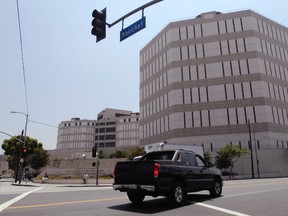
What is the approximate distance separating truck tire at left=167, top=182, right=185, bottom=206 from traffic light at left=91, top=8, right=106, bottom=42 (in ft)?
21.1

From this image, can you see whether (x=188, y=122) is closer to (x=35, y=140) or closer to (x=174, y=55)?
(x=174, y=55)

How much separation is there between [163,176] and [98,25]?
21.2 feet

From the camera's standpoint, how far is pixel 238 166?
54.3 meters

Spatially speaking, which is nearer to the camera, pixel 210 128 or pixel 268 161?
pixel 268 161

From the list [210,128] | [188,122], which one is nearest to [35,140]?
[188,122]

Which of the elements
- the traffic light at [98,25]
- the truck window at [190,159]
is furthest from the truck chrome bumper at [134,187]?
the traffic light at [98,25]

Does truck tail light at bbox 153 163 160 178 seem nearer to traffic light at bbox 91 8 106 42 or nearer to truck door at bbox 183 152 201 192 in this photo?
truck door at bbox 183 152 201 192

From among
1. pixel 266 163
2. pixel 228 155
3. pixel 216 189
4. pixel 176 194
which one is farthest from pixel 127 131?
pixel 176 194

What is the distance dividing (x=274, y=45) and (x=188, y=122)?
27.6 m

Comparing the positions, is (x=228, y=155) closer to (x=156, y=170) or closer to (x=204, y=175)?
(x=204, y=175)

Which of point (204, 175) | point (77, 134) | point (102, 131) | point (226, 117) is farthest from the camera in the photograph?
point (77, 134)

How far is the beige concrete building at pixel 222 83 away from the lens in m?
58.0

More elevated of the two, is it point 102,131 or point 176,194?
point 102,131

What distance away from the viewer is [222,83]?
201 feet
